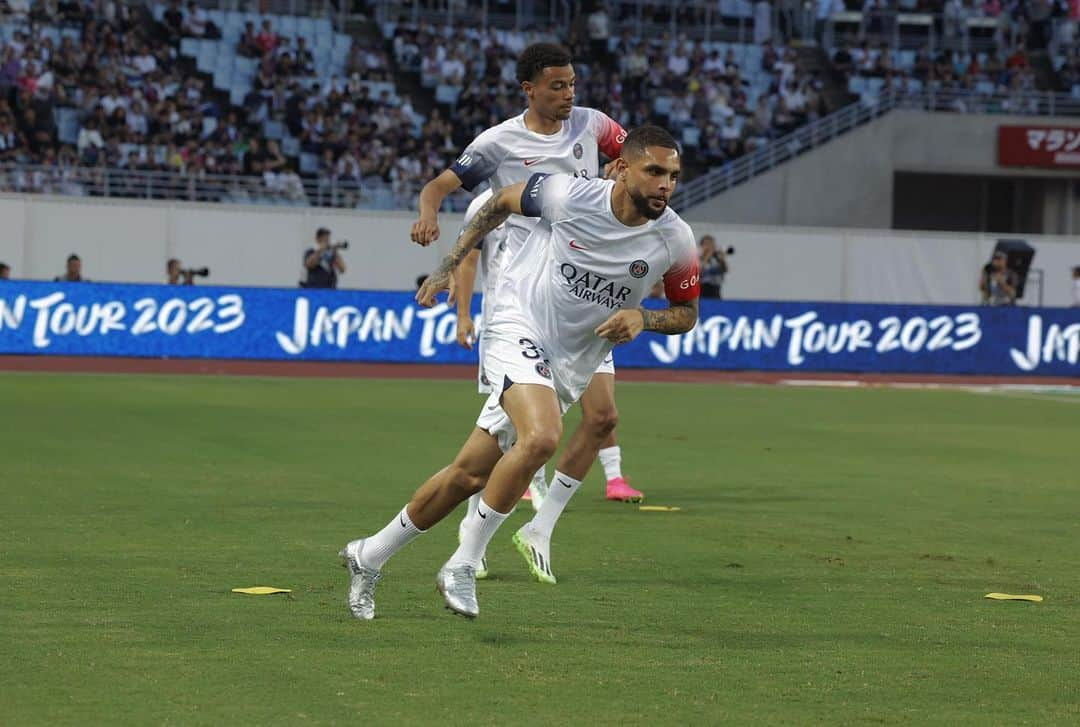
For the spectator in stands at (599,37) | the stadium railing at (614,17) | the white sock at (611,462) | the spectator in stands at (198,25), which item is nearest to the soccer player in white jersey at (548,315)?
the white sock at (611,462)

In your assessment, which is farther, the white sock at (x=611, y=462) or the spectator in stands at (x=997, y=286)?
the spectator in stands at (x=997, y=286)

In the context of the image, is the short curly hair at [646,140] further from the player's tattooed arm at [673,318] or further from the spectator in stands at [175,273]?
the spectator in stands at [175,273]

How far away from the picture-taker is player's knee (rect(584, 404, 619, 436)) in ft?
31.1

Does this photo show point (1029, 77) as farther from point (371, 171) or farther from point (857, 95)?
point (371, 171)

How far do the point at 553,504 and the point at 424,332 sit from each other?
20201mm

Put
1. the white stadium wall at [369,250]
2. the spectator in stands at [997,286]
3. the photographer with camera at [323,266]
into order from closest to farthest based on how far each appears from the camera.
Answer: the photographer with camera at [323,266], the spectator in stands at [997,286], the white stadium wall at [369,250]

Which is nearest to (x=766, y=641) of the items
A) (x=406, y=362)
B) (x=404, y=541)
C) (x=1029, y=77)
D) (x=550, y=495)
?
(x=404, y=541)

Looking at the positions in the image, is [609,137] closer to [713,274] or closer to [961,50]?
[713,274]

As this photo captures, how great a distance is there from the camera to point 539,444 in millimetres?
7227

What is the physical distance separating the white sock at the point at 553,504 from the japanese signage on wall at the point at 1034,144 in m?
37.4

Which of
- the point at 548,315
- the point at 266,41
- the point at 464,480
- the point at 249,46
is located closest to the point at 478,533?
the point at 464,480

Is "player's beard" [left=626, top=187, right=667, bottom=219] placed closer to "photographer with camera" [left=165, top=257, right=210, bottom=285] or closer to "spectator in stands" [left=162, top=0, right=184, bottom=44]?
"photographer with camera" [left=165, top=257, right=210, bottom=285]

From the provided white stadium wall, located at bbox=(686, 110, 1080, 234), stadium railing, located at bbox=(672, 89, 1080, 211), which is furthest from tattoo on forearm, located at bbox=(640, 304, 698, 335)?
white stadium wall, located at bbox=(686, 110, 1080, 234)

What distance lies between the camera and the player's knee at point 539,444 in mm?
7227
